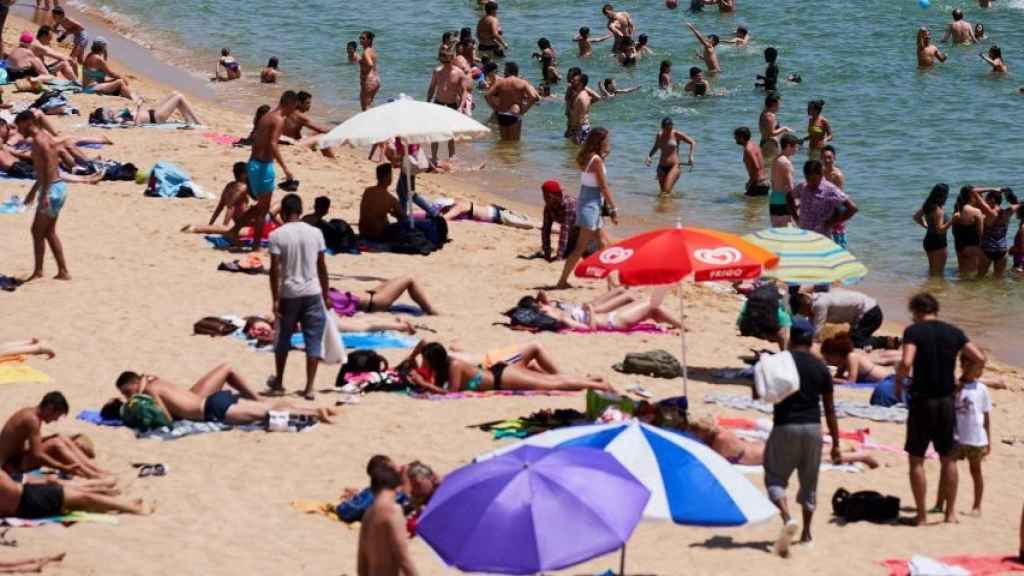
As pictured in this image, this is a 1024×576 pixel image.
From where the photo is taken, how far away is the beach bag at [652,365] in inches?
513

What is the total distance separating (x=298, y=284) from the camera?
1168 cm

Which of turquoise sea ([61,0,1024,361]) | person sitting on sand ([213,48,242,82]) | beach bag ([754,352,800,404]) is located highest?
beach bag ([754,352,800,404])

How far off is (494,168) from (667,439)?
15800 millimetres

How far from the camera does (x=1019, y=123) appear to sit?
85.8ft

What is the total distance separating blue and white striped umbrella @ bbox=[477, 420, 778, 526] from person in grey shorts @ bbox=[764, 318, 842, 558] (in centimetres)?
106

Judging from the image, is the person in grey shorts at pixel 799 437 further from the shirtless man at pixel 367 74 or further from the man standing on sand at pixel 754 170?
the shirtless man at pixel 367 74

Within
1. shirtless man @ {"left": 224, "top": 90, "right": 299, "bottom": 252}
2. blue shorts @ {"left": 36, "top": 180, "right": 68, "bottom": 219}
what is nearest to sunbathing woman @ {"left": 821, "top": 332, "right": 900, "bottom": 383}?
shirtless man @ {"left": 224, "top": 90, "right": 299, "bottom": 252}

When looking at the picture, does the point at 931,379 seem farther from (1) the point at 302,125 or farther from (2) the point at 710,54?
(2) the point at 710,54

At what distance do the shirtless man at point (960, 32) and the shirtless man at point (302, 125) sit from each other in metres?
13.8

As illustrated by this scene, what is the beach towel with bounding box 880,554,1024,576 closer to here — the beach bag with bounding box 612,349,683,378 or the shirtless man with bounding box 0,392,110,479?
the beach bag with bounding box 612,349,683,378

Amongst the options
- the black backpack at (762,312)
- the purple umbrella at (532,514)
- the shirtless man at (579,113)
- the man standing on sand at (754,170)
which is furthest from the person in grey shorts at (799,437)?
the shirtless man at (579,113)

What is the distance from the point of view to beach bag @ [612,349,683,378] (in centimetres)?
1302

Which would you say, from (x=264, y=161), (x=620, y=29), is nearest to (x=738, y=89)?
(x=620, y=29)

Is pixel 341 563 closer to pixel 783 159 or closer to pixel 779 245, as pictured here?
pixel 779 245
